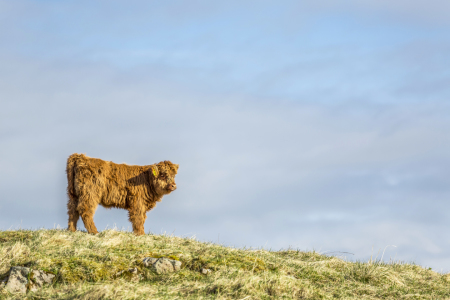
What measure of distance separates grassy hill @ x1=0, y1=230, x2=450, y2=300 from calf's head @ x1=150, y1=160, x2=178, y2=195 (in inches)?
84.3

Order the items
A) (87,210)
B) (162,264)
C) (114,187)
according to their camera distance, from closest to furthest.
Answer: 1. (162,264)
2. (87,210)
3. (114,187)

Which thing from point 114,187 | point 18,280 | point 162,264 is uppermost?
point 114,187

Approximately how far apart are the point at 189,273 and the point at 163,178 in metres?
5.96

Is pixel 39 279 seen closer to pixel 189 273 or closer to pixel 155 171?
pixel 189 273

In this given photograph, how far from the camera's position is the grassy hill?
787cm

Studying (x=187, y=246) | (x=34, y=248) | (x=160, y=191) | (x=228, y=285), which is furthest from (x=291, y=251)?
(x=34, y=248)

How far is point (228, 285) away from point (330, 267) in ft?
13.8

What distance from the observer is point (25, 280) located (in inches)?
324

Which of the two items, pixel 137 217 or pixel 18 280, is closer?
pixel 18 280

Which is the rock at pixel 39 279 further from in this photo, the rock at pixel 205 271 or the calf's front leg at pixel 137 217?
the calf's front leg at pixel 137 217

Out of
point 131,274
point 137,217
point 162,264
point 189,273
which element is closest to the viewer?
point 131,274

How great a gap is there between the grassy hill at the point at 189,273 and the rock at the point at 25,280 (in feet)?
0.64

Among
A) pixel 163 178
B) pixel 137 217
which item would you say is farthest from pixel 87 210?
pixel 163 178

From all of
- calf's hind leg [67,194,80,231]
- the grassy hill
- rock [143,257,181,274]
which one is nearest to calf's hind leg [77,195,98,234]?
calf's hind leg [67,194,80,231]
